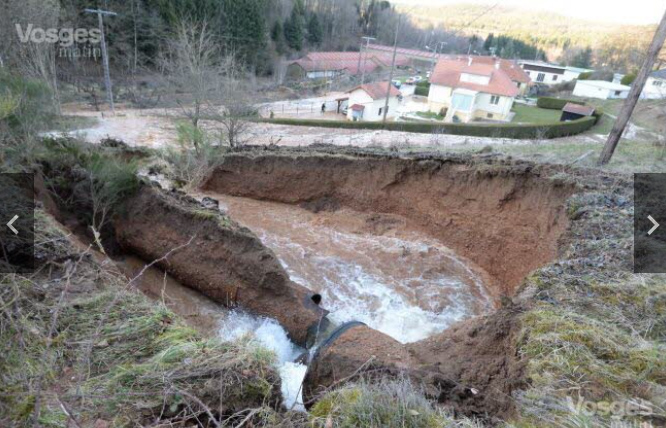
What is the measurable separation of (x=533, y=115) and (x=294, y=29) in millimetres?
31531


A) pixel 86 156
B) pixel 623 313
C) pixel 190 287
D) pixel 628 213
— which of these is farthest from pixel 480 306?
pixel 86 156

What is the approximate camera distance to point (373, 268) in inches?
361

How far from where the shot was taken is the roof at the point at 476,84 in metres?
32.8

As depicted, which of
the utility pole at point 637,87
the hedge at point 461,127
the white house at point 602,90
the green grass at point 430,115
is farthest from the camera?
the white house at point 602,90

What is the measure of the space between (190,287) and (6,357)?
4559 mm

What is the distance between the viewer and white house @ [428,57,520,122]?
108 ft

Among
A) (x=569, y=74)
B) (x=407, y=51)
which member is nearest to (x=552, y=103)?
(x=569, y=74)

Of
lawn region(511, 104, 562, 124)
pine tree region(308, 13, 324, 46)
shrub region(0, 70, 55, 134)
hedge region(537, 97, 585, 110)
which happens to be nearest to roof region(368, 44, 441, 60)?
pine tree region(308, 13, 324, 46)

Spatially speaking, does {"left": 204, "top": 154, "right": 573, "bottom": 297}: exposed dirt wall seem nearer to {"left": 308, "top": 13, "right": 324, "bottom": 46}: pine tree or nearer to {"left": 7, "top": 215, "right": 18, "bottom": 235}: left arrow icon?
{"left": 7, "top": 215, "right": 18, "bottom": 235}: left arrow icon

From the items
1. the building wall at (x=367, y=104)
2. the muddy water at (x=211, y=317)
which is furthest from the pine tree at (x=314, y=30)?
the muddy water at (x=211, y=317)

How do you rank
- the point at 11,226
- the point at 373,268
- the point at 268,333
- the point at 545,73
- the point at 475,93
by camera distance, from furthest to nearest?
the point at 545,73, the point at 475,93, the point at 373,268, the point at 268,333, the point at 11,226

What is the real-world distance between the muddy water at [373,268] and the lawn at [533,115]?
2817 cm

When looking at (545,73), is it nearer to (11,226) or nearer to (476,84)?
(476,84)

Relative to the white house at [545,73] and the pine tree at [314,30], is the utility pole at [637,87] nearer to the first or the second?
the pine tree at [314,30]
